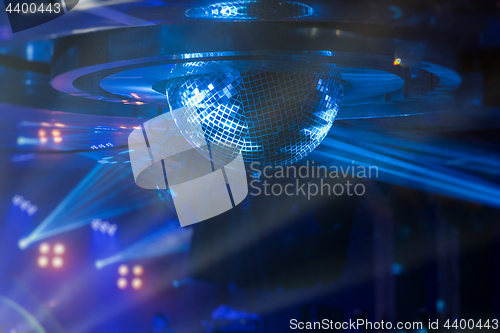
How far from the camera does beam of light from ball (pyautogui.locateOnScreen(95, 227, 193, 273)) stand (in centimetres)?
715

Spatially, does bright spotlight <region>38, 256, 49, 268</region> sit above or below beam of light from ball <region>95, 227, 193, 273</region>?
above

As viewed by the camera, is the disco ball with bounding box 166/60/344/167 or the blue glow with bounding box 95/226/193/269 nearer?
the disco ball with bounding box 166/60/344/167

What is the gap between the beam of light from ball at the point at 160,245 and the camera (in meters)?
7.15

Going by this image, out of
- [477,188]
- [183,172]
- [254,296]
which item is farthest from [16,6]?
[254,296]

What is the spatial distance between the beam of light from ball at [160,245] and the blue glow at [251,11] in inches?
266

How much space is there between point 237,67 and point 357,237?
510 cm

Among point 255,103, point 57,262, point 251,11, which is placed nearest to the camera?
point 251,11

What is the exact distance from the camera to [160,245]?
7344 mm

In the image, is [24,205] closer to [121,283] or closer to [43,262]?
[43,262]

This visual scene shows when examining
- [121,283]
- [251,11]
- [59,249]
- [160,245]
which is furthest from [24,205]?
[251,11]

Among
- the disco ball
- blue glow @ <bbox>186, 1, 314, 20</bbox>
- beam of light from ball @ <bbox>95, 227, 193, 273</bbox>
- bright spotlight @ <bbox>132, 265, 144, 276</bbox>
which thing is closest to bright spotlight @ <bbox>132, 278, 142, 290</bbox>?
bright spotlight @ <bbox>132, 265, 144, 276</bbox>

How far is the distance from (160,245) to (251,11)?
7.12 m

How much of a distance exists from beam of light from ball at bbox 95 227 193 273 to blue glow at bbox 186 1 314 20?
675 centimetres

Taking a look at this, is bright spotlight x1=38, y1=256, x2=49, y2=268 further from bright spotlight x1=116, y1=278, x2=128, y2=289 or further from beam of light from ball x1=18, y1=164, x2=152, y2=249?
bright spotlight x1=116, y1=278, x2=128, y2=289
